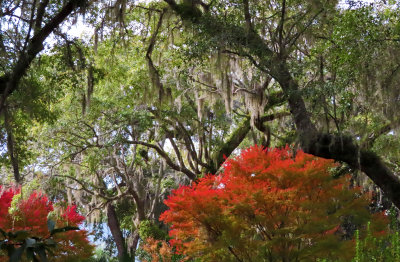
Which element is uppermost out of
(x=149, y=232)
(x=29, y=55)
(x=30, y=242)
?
(x=29, y=55)

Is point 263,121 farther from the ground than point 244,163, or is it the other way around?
point 263,121

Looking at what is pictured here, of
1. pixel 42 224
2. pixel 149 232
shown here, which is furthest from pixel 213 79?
pixel 149 232

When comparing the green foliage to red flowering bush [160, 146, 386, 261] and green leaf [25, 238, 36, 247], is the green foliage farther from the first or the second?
green leaf [25, 238, 36, 247]

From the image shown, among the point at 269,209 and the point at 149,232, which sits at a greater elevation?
the point at 149,232

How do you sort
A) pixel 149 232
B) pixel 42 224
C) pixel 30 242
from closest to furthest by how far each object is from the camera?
pixel 30 242, pixel 42 224, pixel 149 232

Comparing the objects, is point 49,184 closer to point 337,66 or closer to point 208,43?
point 208,43

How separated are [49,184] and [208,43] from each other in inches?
277

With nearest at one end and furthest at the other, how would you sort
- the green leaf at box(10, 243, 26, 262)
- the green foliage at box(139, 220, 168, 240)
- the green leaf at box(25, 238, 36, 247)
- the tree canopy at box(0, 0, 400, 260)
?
1. the green leaf at box(10, 243, 26, 262)
2. the green leaf at box(25, 238, 36, 247)
3. the tree canopy at box(0, 0, 400, 260)
4. the green foliage at box(139, 220, 168, 240)

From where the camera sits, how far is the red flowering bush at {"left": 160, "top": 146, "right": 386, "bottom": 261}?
27.2ft

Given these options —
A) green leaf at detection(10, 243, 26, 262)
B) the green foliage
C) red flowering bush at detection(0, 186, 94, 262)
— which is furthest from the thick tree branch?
the green foliage

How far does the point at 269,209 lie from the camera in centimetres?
852

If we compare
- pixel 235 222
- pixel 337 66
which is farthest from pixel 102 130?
pixel 337 66

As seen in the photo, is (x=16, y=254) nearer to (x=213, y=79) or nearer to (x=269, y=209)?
(x=269, y=209)

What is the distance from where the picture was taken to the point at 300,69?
28.4 ft
